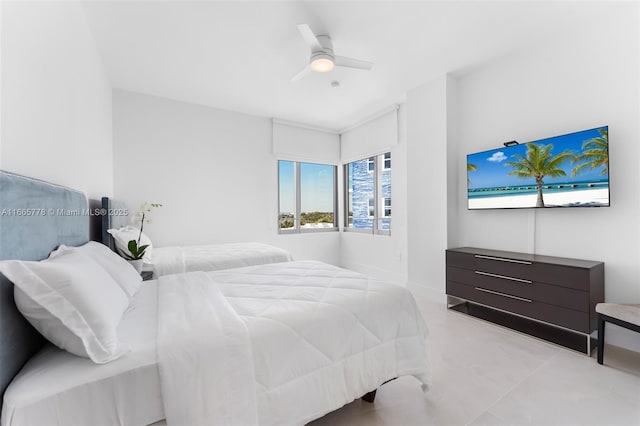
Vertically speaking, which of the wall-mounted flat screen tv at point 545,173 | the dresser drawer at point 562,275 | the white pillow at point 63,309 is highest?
the wall-mounted flat screen tv at point 545,173

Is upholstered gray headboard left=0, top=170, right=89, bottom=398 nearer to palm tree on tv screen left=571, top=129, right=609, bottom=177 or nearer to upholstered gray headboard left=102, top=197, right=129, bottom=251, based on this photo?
upholstered gray headboard left=102, top=197, right=129, bottom=251

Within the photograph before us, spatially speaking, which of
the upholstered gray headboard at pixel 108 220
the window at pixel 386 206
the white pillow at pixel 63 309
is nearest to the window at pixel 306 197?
the window at pixel 386 206

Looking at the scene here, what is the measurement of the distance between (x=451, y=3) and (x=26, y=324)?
313 centimetres

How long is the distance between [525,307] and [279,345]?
2429 millimetres

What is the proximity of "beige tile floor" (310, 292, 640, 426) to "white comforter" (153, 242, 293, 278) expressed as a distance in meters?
Answer: 1.70

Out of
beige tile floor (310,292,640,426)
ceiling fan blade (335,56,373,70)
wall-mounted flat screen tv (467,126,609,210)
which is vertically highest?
ceiling fan blade (335,56,373,70)

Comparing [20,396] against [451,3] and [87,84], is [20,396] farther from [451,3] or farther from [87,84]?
[451,3]

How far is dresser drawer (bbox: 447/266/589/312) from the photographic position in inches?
85.4

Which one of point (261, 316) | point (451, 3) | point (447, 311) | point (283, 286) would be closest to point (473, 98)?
point (451, 3)

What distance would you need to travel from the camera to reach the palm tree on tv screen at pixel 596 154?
2211 mm

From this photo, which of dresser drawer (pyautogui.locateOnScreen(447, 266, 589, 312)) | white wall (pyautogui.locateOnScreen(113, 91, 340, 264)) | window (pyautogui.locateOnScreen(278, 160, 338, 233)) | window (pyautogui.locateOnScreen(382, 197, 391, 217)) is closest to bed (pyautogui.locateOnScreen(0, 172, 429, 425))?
dresser drawer (pyautogui.locateOnScreen(447, 266, 589, 312))

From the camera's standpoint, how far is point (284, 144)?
483cm

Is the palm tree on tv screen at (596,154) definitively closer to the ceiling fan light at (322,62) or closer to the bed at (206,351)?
the bed at (206,351)

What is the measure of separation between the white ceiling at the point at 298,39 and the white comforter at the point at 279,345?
6.91 ft
